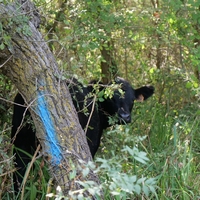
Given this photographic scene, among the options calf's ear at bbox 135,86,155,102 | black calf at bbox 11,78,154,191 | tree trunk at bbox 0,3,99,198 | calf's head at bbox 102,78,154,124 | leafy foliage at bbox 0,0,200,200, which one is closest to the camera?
tree trunk at bbox 0,3,99,198

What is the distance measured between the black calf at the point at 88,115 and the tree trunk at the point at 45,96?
1.19 feet

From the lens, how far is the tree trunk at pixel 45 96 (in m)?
3.56

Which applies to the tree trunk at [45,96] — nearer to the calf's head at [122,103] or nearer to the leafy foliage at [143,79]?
the leafy foliage at [143,79]

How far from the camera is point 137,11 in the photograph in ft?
21.7

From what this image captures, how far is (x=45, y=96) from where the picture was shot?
359 cm

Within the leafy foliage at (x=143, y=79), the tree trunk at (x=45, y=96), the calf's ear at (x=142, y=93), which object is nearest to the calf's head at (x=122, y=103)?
the calf's ear at (x=142, y=93)

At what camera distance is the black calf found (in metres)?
4.38

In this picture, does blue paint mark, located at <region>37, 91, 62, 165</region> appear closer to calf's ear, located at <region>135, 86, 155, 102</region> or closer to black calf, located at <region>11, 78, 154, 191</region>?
black calf, located at <region>11, 78, 154, 191</region>

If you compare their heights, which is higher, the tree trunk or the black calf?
the tree trunk

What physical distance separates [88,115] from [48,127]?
1.52 m

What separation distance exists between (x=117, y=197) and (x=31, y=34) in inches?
54.9

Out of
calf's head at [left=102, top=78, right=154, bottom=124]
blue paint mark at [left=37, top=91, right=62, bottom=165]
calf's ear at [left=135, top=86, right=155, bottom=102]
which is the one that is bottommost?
calf's ear at [left=135, top=86, right=155, bottom=102]

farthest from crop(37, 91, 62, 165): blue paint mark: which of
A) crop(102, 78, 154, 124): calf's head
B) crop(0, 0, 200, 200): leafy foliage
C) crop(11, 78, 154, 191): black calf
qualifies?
crop(102, 78, 154, 124): calf's head

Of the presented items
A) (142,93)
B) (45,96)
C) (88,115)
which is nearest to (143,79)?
(142,93)
